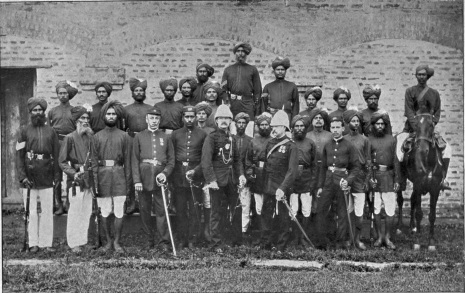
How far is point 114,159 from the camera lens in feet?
32.6

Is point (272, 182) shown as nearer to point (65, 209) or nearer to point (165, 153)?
point (165, 153)

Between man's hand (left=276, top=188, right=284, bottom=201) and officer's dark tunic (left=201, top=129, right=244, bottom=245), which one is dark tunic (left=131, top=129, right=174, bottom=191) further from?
man's hand (left=276, top=188, right=284, bottom=201)

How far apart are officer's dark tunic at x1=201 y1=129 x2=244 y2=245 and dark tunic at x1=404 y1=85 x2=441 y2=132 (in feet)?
8.72

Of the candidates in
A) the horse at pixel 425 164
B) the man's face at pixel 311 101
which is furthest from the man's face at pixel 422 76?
the man's face at pixel 311 101

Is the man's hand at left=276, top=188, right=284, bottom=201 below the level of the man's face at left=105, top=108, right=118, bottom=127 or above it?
below

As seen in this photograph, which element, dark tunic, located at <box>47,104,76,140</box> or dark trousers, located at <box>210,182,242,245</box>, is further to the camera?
dark tunic, located at <box>47,104,76,140</box>

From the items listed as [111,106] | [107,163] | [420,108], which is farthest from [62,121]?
[420,108]

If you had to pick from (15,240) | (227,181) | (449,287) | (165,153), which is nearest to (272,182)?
(227,181)

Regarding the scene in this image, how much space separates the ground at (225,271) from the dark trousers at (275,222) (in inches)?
7.7

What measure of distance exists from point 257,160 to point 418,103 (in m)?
2.67

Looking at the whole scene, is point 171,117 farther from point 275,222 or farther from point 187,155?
point 275,222

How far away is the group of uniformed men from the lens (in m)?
9.95

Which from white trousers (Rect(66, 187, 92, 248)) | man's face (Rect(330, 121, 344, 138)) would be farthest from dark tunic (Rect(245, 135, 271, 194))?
white trousers (Rect(66, 187, 92, 248))

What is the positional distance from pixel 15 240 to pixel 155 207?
6.99ft
